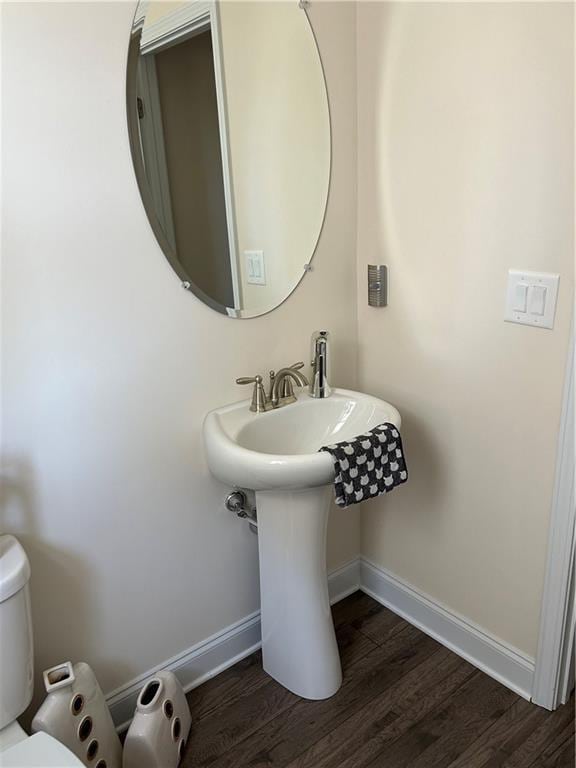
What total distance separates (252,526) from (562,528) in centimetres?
83

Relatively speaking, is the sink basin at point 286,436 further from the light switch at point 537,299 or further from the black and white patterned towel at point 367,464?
the light switch at point 537,299

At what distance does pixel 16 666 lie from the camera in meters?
1.24

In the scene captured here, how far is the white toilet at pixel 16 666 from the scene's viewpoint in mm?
1155

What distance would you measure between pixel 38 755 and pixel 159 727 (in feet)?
1.28

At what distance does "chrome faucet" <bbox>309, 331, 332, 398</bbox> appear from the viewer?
1.71 m

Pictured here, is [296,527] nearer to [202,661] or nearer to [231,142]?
[202,661]

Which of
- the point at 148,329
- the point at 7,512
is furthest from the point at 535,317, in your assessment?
the point at 7,512

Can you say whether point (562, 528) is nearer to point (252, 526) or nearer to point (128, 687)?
point (252, 526)

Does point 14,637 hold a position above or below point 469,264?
below

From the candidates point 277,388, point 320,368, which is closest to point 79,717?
point 277,388

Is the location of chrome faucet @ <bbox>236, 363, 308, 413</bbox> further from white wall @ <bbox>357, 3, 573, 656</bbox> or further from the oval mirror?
white wall @ <bbox>357, 3, 573, 656</bbox>

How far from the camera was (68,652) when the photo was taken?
1536 millimetres

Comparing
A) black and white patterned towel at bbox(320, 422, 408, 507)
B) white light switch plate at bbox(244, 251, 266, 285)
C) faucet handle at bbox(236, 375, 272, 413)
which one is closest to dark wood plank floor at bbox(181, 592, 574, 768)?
black and white patterned towel at bbox(320, 422, 408, 507)

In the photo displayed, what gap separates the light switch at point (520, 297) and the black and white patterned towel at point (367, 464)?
410 millimetres
